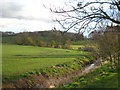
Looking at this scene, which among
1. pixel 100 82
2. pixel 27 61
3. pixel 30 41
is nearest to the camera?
pixel 100 82

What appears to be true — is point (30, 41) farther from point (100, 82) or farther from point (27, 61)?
point (100, 82)

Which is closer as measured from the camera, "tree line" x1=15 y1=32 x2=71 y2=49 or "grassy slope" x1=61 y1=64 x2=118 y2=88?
"grassy slope" x1=61 y1=64 x2=118 y2=88

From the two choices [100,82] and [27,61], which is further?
[27,61]

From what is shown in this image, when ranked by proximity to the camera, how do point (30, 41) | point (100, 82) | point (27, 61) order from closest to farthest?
1. point (100, 82)
2. point (27, 61)
3. point (30, 41)

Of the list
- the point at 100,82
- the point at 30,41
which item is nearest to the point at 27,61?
the point at 100,82

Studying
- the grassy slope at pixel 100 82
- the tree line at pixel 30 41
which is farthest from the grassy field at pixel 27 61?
the tree line at pixel 30 41

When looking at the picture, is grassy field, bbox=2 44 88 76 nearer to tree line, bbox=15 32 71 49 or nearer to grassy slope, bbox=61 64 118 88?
grassy slope, bbox=61 64 118 88

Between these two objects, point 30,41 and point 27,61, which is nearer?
point 27,61

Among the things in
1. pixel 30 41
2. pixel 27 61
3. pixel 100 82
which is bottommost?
pixel 27 61

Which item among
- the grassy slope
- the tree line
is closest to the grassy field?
the grassy slope

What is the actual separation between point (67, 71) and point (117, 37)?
7.83m

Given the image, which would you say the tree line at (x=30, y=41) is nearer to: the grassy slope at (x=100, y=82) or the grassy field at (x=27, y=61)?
the grassy field at (x=27, y=61)

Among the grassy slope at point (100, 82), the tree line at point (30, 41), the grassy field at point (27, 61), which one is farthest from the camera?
the tree line at point (30, 41)

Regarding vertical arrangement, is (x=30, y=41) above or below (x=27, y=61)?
above
